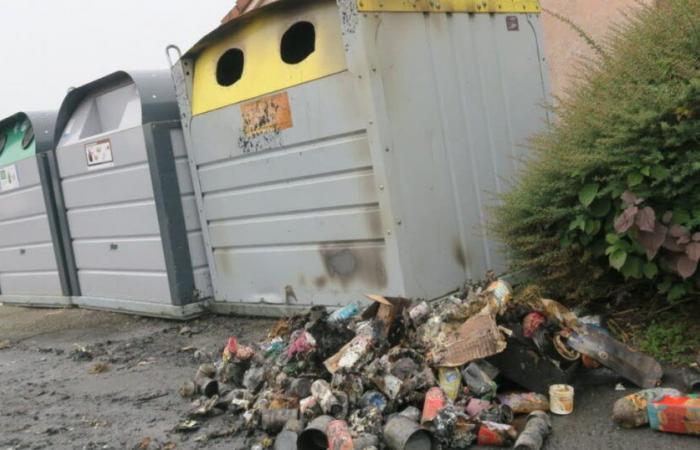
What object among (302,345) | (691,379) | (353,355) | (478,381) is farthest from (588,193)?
(302,345)

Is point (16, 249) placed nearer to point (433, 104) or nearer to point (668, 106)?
point (433, 104)

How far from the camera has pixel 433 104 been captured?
3984 millimetres

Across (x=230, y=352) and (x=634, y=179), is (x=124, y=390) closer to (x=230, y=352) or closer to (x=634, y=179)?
(x=230, y=352)

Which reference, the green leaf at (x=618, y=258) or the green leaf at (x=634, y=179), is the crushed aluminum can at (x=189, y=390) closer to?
the green leaf at (x=618, y=258)

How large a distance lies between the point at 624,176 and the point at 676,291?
583mm

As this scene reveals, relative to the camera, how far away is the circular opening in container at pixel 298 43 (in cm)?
444

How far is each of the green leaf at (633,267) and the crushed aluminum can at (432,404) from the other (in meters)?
1.05

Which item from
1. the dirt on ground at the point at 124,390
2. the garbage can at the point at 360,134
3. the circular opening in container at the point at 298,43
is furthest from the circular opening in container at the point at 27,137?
the circular opening in container at the point at 298,43

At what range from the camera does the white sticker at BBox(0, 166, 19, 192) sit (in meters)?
7.16

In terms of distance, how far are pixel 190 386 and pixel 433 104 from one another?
2.14 m

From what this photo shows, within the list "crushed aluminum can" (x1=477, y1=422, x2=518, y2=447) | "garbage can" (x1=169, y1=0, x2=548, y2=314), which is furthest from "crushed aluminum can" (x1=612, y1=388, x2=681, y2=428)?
"garbage can" (x1=169, y1=0, x2=548, y2=314)

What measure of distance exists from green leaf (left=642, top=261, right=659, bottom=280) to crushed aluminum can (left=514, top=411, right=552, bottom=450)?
852mm

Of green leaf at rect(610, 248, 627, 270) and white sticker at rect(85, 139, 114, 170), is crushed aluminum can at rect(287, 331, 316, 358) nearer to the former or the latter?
green leaf at rect(610, 248, 627, 270)

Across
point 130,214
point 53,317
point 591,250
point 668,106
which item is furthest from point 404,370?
point 53,317
